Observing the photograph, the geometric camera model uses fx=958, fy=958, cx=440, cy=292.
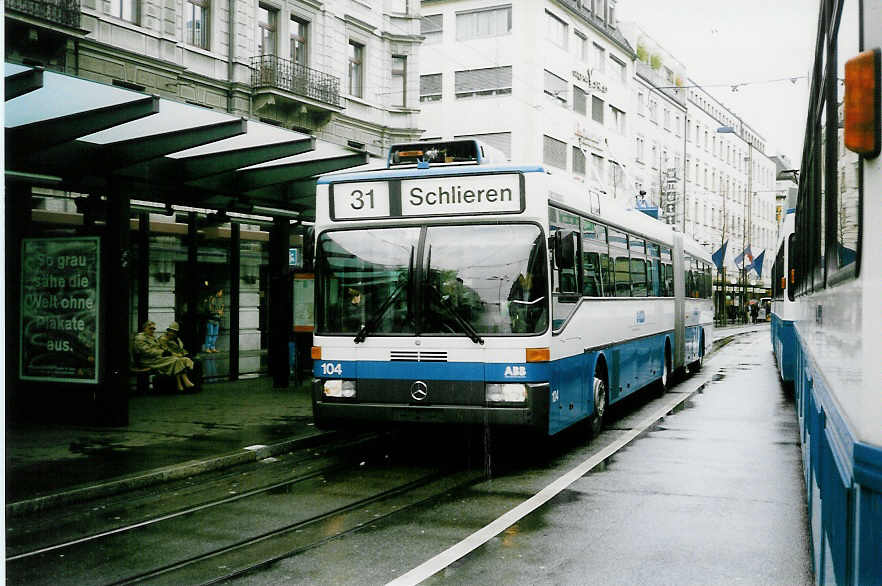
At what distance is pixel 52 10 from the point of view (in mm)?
18016

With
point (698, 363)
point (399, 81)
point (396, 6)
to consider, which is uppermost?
point (396, 6)

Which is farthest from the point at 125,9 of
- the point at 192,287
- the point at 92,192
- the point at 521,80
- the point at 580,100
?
the point at 580,100

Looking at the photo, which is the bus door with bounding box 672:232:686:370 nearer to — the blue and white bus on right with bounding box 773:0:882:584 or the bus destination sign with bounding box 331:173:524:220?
the bus destination sign with bounding box 331:173:524:220

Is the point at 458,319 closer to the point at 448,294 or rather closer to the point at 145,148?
the point at 448,294

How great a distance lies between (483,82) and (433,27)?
5.13 meters

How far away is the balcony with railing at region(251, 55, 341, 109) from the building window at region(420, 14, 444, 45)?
24229 mm

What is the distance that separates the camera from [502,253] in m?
9.24

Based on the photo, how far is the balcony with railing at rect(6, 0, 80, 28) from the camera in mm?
17391

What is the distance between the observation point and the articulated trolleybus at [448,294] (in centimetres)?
909

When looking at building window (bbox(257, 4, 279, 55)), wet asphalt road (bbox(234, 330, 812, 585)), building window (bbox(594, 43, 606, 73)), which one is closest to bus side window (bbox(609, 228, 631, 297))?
wet asphalt road (bbox(234, 330, 812, 585))

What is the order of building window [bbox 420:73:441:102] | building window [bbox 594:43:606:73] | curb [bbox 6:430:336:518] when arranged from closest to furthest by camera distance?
1. curb [bbox 6:430:336:518]
2. building window [bbox 420:73:441:102]
3. building window [bbox 594:43:606:73]

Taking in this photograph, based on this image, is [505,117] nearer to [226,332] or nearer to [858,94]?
[226,332]

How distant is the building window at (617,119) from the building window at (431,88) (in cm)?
1172

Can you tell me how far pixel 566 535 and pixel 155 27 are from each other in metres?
17.7
